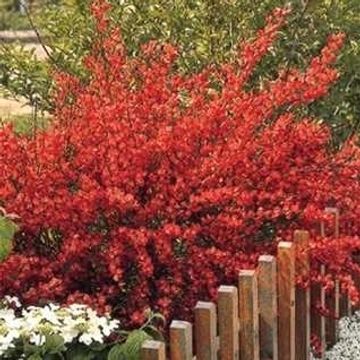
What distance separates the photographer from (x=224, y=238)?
394 cm

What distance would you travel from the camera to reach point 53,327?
3.18 metres

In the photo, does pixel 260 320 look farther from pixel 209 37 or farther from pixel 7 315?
pixel 209 37

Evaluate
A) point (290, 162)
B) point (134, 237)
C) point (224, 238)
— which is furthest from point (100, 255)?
point (290, 162)

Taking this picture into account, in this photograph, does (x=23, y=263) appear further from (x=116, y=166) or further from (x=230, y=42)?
(x=230, y=42)

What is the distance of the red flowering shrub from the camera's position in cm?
384

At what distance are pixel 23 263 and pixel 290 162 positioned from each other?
1153mm

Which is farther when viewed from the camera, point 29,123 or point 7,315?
point 29,123

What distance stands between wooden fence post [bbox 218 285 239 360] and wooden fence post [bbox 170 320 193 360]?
0.92 feet

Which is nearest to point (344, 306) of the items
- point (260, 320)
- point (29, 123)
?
point (260, 320)

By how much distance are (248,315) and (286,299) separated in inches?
14.5

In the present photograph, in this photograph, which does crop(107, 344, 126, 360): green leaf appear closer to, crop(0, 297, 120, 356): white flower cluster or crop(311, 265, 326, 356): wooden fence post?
crop(0, 297, 120, 356): white flower cluster

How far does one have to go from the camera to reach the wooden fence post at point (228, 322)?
341cm

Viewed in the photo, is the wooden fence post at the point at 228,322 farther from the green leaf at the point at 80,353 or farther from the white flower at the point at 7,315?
the white flower at the point at 7,315

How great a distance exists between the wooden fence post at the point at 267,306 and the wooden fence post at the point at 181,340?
579 mm
